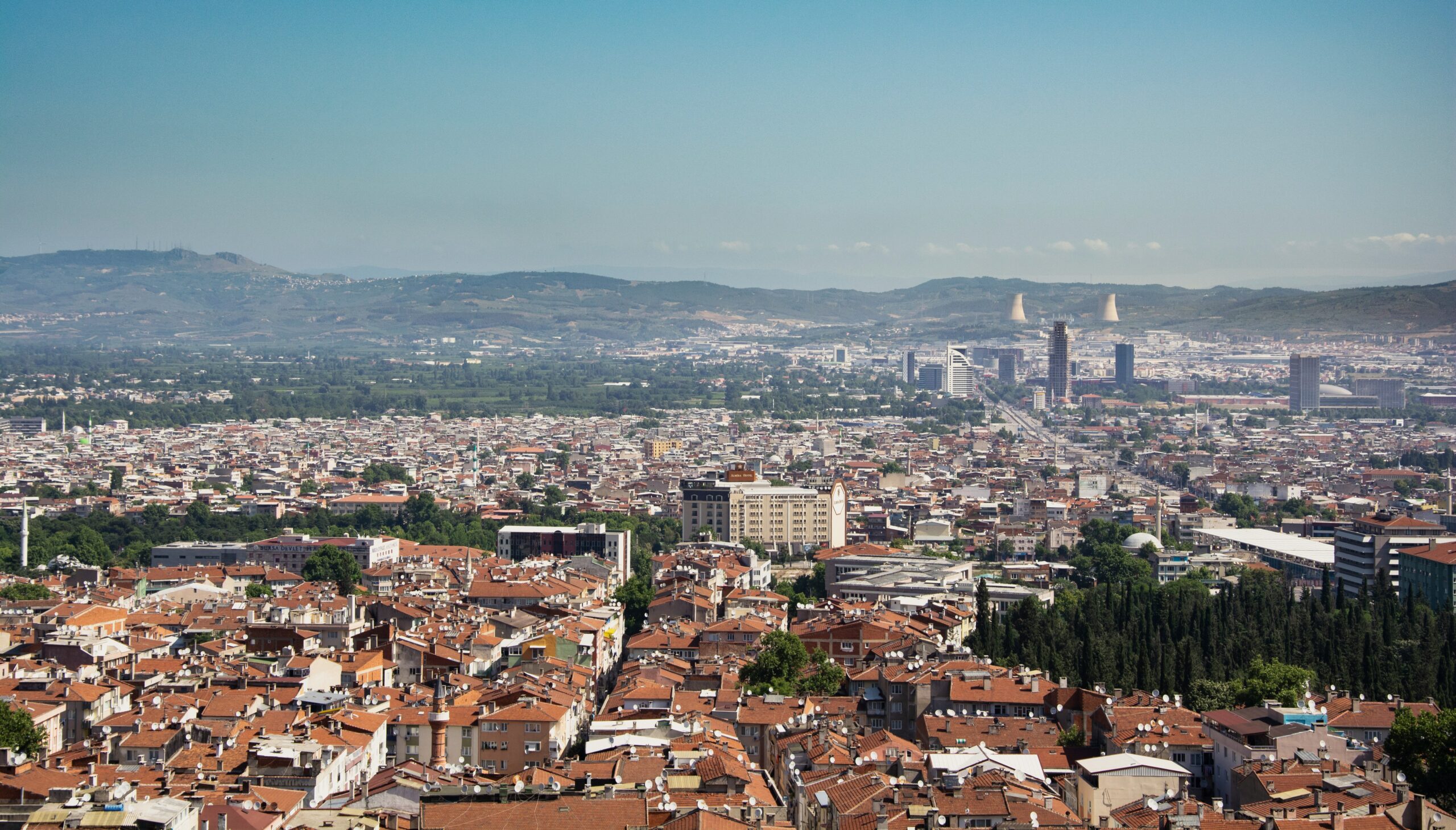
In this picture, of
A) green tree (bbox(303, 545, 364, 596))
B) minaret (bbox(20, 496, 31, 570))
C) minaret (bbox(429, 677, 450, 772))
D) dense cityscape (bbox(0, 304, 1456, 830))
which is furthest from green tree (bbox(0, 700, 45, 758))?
minaret (bbox(20, 496, 31, 570))

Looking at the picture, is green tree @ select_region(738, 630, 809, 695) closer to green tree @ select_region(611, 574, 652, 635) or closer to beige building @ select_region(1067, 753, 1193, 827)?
beige building @ select_region(1067, 753, 1193, 827)

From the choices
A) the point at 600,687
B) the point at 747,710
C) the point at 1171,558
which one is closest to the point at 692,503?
the point at 1171,558

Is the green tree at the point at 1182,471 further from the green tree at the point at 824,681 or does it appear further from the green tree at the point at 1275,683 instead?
the green tree at the point at 824,681

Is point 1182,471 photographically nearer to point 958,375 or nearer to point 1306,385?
point 1306,385

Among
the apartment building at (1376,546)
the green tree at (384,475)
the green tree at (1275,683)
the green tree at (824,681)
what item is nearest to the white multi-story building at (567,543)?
the apartment building at (1376,546)

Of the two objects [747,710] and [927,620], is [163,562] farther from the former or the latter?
[747,710]

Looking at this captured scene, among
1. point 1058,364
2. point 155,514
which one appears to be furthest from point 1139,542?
point 1058,364
